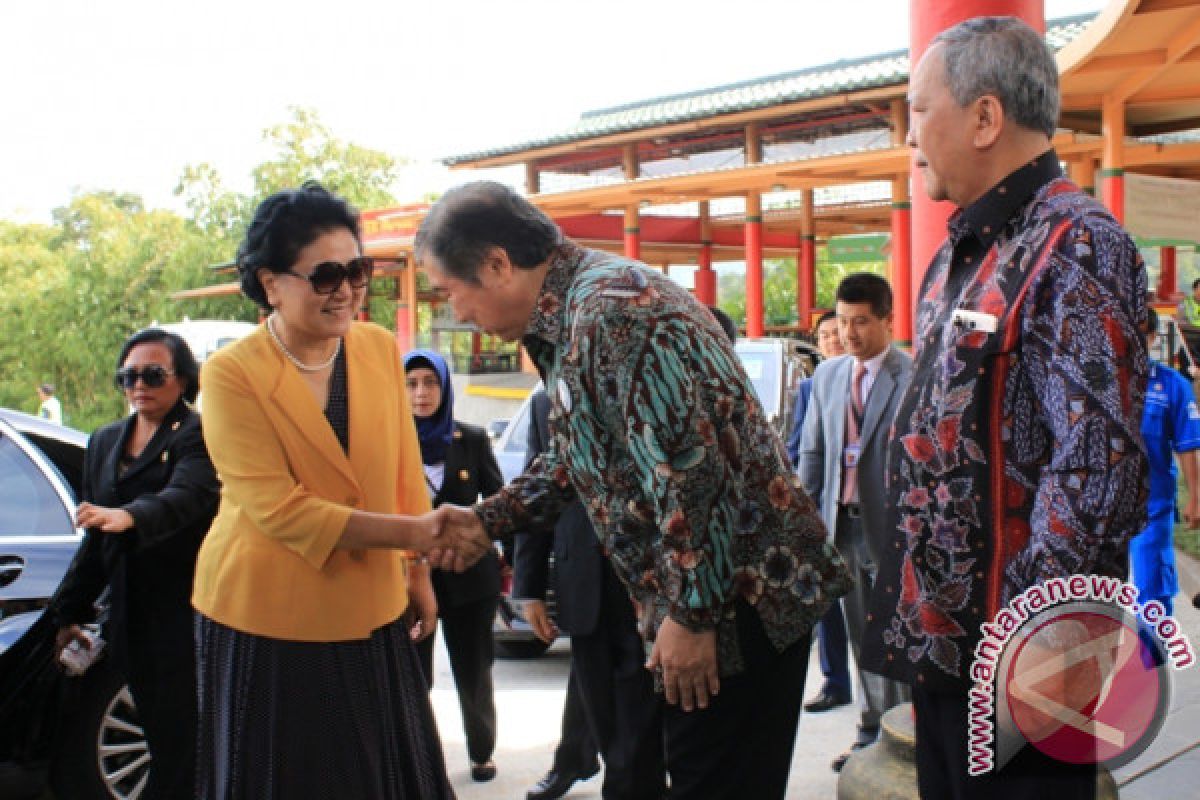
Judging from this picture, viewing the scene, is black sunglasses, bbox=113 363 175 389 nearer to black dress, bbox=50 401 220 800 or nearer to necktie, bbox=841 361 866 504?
black dress, bbox=50 401 220 800

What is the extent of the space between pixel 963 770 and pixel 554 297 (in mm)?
1192

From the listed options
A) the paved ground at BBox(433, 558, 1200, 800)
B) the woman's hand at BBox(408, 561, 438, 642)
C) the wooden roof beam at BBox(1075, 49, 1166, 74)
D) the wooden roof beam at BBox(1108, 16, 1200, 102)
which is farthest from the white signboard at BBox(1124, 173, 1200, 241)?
the woman's hand at BBox(408, 561, 438, 642)

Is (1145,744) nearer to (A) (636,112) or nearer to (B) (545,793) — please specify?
(B) (545,793)

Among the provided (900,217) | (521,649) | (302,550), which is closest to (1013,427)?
(302,550)

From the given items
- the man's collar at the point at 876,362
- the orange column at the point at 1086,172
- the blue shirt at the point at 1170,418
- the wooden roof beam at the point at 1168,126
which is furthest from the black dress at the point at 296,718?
the orange column at the point at 1086,172

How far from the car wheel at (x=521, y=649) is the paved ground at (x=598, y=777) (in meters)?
0.21

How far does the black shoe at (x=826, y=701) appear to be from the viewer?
18.2 ft

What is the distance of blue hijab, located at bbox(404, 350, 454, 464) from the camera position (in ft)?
15.5

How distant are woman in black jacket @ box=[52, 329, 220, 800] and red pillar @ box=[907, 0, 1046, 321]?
2.53 m

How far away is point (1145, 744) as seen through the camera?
6.88 feet

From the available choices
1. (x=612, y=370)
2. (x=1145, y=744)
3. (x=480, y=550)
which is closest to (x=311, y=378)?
(x=480, y=550)

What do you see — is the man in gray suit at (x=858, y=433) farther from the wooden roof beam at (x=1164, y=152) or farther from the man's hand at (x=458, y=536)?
the wooden roof beam at (x=1164, y=152)

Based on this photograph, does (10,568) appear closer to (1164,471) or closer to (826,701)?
(826,701)

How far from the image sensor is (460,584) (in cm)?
463
